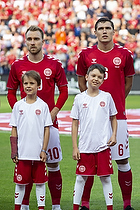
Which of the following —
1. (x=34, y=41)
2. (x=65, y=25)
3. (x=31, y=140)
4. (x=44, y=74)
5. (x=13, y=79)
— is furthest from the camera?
(x=65, y=25)

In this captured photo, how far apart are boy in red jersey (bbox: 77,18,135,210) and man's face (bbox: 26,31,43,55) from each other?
62 centimetres

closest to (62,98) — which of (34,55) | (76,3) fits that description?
(34,55)

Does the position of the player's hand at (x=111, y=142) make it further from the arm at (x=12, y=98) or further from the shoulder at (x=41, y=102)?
the arm at (x=12, y=98)

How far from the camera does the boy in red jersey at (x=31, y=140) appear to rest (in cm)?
501

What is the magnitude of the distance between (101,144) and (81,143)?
21cm

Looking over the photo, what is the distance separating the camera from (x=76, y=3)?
83.2 ft

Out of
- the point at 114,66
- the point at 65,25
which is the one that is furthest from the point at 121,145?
the point at 65,25

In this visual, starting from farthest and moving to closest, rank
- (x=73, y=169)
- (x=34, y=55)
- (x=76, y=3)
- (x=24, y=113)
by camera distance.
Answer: (x=76, y=3), (x=73, y=169), (x=34, y=55), (x=24, y=113)

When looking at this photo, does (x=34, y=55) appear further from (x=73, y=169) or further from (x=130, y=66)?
(x=73, y=169)

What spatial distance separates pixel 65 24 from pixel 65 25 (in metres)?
0.10

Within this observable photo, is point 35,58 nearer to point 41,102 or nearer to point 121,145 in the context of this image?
point 41,102

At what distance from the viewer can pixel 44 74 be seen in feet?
18.0

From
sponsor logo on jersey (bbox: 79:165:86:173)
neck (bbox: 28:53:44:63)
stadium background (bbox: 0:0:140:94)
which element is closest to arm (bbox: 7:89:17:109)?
neck (bbox: 28:53:44:63)

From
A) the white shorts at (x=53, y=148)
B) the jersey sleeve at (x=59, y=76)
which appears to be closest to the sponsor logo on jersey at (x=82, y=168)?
the white shorts at (x=53, y=148)
